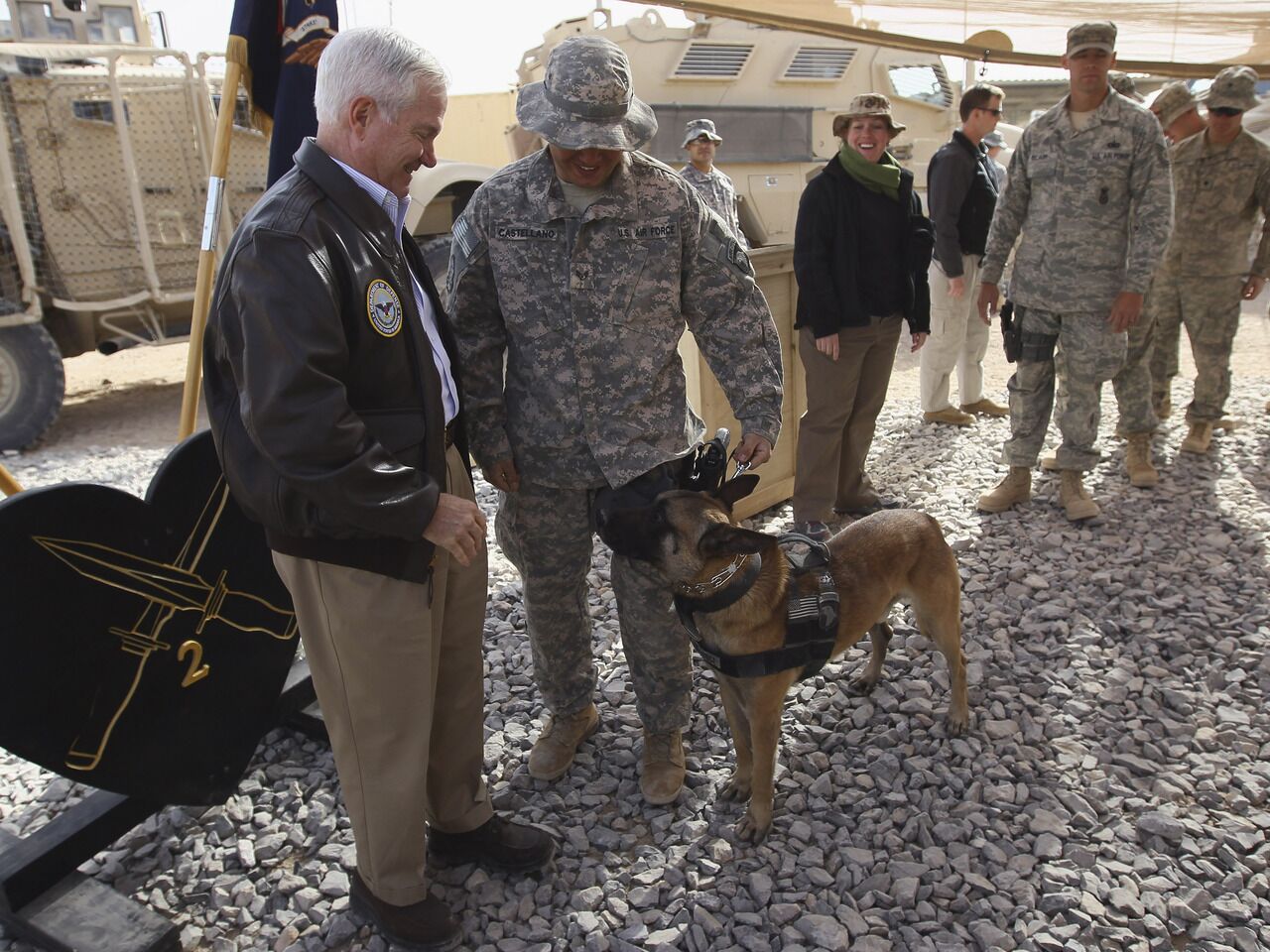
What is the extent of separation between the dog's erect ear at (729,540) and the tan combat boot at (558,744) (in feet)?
3.29

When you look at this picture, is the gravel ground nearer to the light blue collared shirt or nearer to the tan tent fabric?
the light blue collared shirt

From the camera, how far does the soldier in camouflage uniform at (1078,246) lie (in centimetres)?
417

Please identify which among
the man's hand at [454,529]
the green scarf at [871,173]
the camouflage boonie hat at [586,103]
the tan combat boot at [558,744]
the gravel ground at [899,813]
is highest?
the camouflage boonie hat at [586,103]

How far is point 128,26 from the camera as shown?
9.12m

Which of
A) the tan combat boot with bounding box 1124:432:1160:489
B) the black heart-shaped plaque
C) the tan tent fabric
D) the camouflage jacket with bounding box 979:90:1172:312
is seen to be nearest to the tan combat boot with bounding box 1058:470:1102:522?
the tan combat boot with bounding box 1124:432:1160:489

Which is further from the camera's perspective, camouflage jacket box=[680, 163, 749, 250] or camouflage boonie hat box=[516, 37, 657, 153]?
camouflage jacket box=[680, 163, 749, 250]

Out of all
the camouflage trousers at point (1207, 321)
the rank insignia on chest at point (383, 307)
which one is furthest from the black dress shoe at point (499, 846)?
the camouflage trousers at point (1207, 321)

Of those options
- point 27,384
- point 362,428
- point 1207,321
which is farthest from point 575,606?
point 27,384

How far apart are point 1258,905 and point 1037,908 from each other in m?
0.56

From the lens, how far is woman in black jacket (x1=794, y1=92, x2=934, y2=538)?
436cm

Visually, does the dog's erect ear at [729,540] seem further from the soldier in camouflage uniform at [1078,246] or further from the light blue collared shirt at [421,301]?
the soldier in camouflage uniform at [1078,246]

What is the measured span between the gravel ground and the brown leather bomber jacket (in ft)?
3.90

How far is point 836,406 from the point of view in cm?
455

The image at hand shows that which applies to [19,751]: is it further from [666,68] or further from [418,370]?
[666,68]
